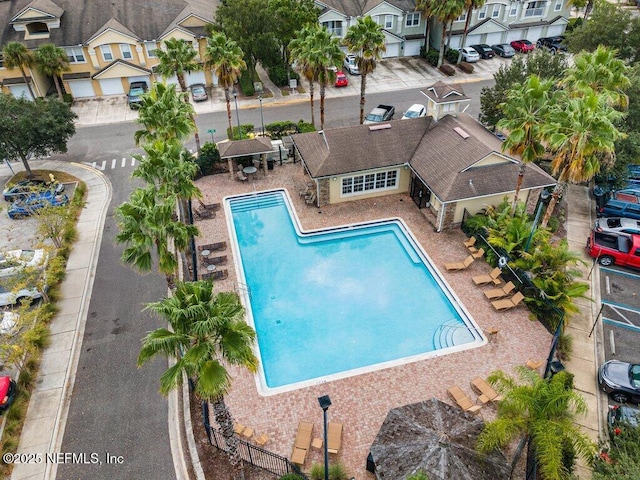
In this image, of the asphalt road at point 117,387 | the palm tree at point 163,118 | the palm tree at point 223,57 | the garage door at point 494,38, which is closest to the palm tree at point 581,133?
the palm tree at point 163,118

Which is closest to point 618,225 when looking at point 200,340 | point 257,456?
point 257,456

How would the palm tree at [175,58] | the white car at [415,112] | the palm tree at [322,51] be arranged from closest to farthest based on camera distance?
1. the palm tree at [175,58]
2. the palm tree at [322,51]
3. the white car at [415,112]

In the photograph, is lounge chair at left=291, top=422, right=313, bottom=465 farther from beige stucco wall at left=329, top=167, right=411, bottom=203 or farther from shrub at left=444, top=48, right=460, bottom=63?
shrub at left=444, top=48, right=460, bottom=63

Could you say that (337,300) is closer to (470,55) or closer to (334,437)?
(334,437)

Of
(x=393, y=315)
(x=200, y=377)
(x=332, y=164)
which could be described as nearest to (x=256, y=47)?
(x=332, y=164)

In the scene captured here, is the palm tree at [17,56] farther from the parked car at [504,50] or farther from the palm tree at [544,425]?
the parked car at [504,50]

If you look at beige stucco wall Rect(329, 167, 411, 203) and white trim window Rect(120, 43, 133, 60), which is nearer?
beige stucco wall Rect(329, 167, 411, 203)

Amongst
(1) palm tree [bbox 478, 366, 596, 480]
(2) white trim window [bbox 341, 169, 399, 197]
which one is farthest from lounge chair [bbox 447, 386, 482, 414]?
(2) white trim window [bbox 341, 169, 399, 197]
